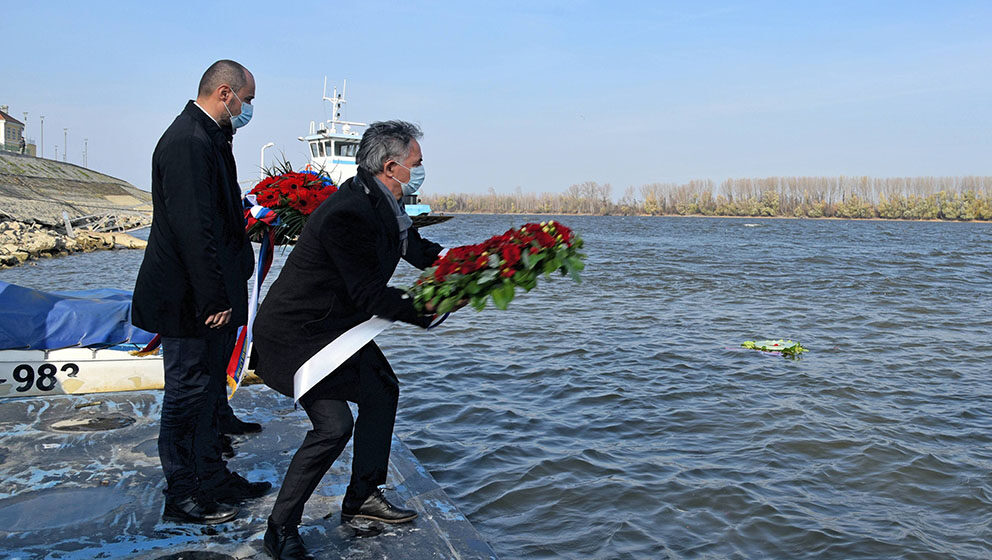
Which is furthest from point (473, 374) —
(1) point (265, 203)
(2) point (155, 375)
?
(1) point (265, 203)

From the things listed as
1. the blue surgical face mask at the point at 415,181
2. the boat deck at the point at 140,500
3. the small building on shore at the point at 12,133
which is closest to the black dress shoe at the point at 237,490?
the boat deck at the point at 140,500

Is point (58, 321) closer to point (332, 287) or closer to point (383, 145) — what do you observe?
point (332, 287)

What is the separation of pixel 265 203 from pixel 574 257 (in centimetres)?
237

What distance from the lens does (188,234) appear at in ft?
11.7

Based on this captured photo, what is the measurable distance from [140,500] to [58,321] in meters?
3.13

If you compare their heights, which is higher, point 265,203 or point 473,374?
point 265,203

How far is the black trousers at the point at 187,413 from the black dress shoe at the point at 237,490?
0.06 m

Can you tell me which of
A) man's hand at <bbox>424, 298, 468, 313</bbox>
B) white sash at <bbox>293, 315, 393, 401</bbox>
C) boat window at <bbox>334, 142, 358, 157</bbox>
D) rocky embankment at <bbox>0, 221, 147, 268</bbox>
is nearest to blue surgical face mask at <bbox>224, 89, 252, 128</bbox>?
white sash at <bbox>293, 315, 393, 401</bbox>

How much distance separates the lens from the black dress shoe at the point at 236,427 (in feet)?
16.6

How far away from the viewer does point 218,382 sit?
412 cm

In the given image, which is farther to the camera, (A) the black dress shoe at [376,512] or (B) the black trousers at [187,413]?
(A) the black dress shoe at [376,512]

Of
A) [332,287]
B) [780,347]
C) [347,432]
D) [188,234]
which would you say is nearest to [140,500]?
[347,432]

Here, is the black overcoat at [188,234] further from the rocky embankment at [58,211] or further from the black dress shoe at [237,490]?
the rocky embankment at [58,211]

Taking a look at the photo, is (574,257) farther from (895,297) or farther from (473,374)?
(895,297)
